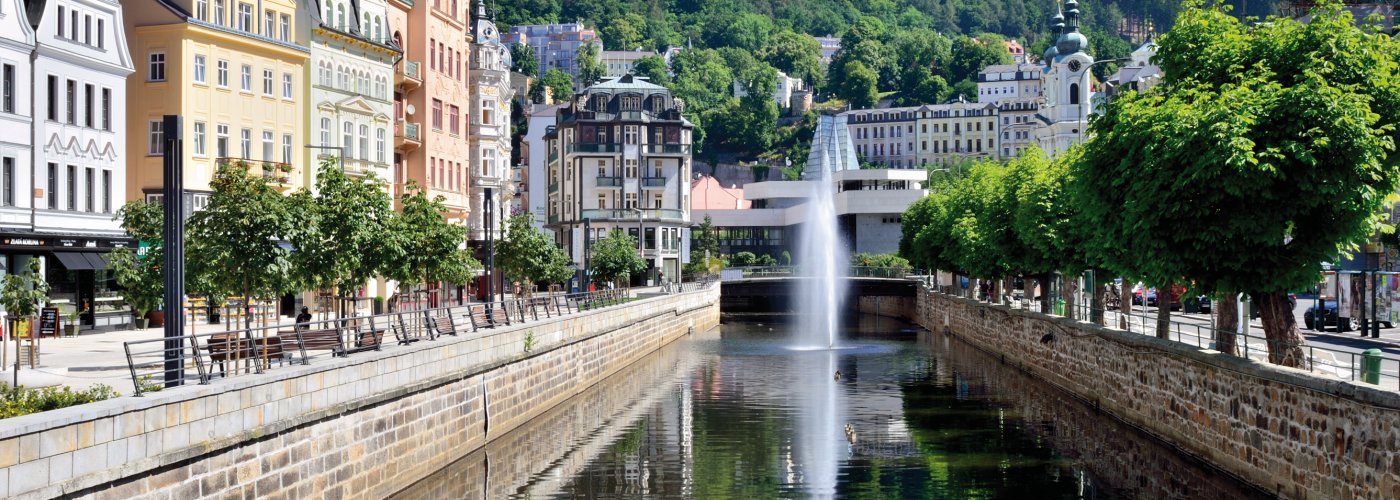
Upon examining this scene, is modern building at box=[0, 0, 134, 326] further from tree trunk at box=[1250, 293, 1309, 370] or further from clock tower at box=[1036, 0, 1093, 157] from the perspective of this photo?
clock tower at box=[1036, 0, 1093, 157]

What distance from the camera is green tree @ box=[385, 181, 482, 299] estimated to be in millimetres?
44188

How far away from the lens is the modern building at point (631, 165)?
126188 mm

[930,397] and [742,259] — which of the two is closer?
[930,397]

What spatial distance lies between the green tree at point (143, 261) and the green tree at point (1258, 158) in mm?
20991

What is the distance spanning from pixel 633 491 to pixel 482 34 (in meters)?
82.0

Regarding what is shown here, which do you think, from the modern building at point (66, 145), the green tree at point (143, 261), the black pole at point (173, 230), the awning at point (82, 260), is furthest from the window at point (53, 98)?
the black pole at point (173, 230)

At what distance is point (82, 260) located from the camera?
4475 cm

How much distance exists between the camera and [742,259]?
508ft

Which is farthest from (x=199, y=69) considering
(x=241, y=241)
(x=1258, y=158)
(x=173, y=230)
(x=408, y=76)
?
(x=1258, y=158)

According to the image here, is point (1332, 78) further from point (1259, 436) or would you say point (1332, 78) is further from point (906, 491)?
point (906, 491)

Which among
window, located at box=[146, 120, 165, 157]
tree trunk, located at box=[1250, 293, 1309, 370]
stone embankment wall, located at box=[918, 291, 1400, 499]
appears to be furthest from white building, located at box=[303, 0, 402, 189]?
tree trunk, located at box=[1250, 293, 1309, 370]

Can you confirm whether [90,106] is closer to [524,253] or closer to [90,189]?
[90,189]

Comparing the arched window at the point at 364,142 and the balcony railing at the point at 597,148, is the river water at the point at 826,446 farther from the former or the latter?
the balcony railing at the point at 597,148

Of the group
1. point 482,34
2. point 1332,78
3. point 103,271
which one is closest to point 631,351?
point 103,271
